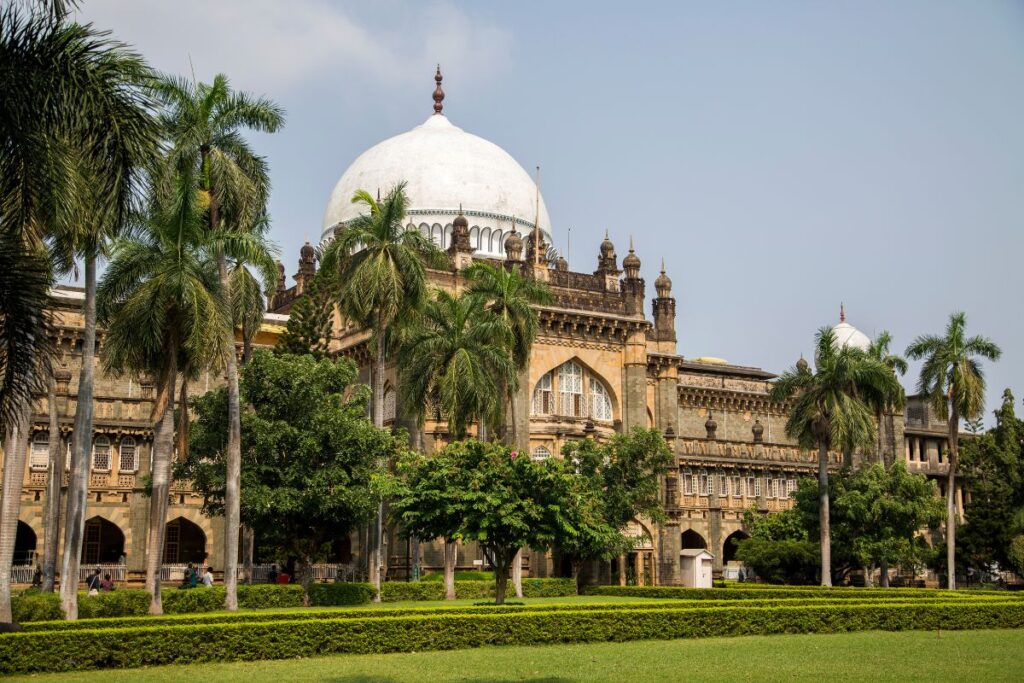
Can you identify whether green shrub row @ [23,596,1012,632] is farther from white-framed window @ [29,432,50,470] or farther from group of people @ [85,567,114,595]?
white-framed window @ [29,432,50,470]

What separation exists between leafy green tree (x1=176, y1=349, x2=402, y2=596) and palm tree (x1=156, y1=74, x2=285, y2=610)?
2555 millimetres

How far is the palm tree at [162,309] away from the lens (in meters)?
30.8

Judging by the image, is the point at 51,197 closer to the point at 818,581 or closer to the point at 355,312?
the point at 355,312

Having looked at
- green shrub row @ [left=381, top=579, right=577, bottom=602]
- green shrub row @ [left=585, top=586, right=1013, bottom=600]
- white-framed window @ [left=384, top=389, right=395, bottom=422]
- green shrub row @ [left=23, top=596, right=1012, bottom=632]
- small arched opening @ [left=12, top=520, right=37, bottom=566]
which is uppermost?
white-framed window @ [left=384, top=389, right=395, bottom=422]

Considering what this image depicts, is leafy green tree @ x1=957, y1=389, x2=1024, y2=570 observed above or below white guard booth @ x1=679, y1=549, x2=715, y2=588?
above

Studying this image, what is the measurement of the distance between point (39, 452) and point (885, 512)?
110ft

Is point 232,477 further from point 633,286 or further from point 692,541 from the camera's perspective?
point 692,541

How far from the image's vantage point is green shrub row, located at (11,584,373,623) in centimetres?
2731

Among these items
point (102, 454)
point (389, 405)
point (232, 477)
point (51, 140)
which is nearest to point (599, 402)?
point (389, 405)

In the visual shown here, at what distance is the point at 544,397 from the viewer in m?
51.9

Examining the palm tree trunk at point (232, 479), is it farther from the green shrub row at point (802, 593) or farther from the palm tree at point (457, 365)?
the green shrub row at point (802, 593)

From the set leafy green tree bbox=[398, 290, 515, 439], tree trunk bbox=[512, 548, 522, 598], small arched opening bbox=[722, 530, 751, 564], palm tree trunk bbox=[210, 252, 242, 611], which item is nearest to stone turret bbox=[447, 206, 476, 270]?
leafy green tree bbox=[398, 290, 515, 439]

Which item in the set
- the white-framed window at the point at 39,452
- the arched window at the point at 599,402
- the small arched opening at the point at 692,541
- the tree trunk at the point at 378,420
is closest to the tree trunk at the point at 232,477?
the tree trunk at the point at 378,420

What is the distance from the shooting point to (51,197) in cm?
1717
